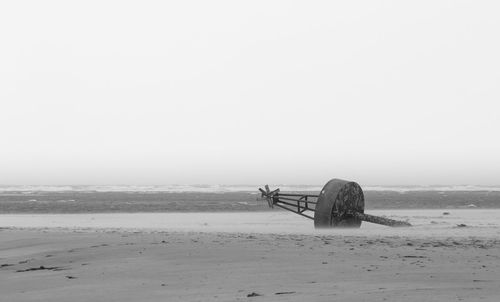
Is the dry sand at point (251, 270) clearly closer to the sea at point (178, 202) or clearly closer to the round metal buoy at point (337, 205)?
the round metal buoy at point (337, 205)

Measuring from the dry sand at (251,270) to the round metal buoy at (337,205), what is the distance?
5304 millimetres

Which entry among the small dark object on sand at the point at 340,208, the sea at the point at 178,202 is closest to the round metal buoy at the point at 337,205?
the small dark object on sand at the point at 340,208

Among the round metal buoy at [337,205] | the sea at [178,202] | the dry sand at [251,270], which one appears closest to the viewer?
the dry sand at [251,270]

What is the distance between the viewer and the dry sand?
7.78m

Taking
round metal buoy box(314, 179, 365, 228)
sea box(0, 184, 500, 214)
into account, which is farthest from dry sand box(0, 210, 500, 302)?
sea box(0, 184, 500, 214)

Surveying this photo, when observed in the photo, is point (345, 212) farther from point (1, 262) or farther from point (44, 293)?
point (44, 293)

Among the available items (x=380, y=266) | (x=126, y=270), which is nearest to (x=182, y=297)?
(x=126, y=270)

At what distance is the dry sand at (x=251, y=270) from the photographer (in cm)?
778

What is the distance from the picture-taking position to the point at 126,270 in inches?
397

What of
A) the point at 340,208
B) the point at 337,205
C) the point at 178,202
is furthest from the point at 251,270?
the point at 178,202

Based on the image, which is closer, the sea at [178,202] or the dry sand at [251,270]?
the dry sand at [251,270]

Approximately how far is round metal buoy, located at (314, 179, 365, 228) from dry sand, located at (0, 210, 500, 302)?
530 cm

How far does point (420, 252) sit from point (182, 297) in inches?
233

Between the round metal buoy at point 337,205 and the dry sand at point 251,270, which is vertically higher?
the round metal buoy at point 337,205
